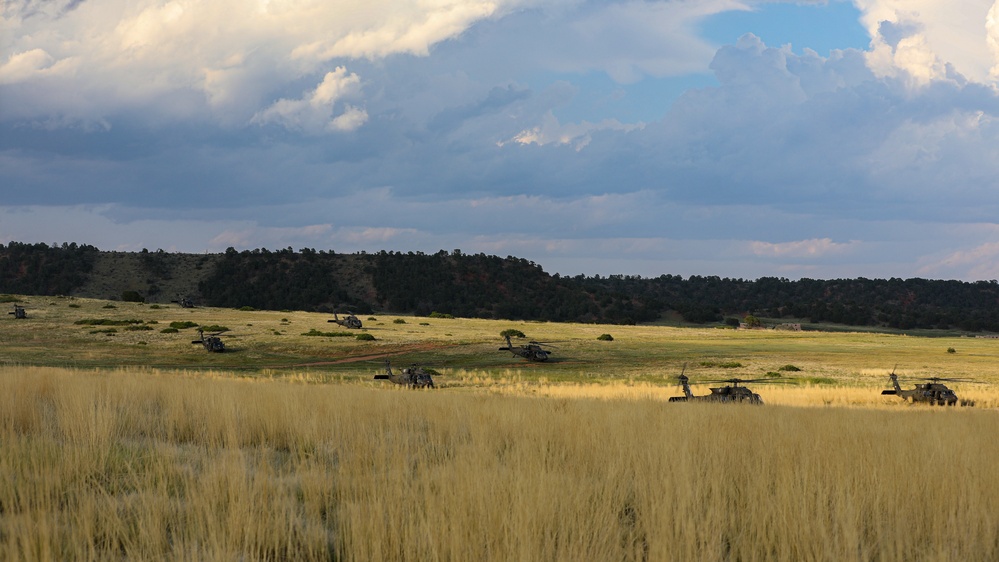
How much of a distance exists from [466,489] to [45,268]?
177073mm

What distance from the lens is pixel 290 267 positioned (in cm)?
16850

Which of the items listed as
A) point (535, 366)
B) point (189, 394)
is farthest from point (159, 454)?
point (535, 366)

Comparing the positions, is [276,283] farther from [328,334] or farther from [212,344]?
[212,344]

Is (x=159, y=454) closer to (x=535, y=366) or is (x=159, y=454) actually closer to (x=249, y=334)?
(x=535, y=366)

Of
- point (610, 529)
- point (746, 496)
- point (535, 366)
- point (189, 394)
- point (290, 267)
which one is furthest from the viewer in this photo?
point (290, 267)

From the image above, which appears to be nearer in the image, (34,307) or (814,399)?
(814,399)

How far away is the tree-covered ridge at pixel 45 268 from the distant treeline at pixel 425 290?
216 millimetres

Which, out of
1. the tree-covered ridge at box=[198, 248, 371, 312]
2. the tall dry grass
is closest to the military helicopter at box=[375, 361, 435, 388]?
the tall dry grass

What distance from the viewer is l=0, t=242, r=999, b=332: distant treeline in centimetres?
14675

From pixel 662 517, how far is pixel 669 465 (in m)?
2.55

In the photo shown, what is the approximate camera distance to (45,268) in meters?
159

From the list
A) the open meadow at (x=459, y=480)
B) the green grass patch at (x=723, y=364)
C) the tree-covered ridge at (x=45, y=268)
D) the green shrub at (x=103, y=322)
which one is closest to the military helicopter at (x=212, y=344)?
the green shrub at (x=103, y=322)

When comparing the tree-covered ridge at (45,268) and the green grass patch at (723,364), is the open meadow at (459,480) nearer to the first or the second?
the green grass patch at (723,364)

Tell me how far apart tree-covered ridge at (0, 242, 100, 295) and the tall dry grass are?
158877mm
